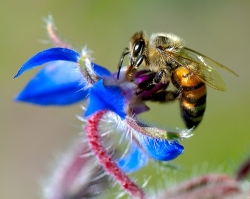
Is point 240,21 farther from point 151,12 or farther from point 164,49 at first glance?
point 164,49

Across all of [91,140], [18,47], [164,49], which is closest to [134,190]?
[91,140]

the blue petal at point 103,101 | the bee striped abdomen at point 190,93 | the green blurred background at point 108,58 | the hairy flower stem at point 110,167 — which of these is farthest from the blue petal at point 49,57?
the green blurred background at point 108,58

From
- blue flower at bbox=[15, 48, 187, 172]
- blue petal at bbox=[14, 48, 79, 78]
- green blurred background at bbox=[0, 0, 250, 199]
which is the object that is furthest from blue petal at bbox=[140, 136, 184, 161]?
green blurred background at bbox=[0, 0, 250, 199]

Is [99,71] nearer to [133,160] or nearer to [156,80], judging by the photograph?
[156,80]

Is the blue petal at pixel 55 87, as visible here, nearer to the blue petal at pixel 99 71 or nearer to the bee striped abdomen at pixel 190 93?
the blue petal at pixel 99 71

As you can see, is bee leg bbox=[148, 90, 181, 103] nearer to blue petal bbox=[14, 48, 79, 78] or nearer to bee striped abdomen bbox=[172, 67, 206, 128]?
bee striped abdomen bbox=[172, 67, 206, 128]

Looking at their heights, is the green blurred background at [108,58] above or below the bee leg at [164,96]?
above

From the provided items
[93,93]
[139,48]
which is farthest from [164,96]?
[93,93]
